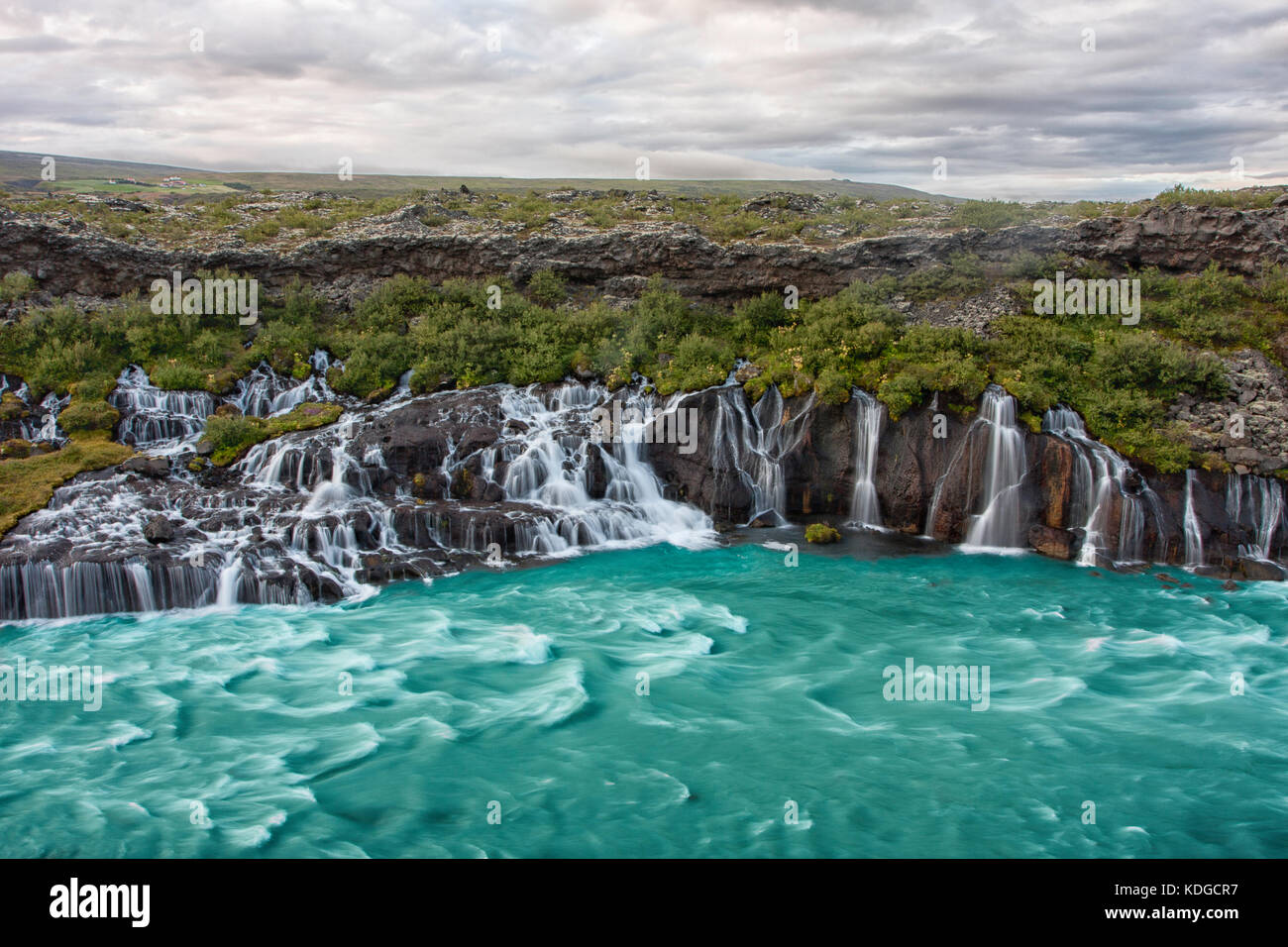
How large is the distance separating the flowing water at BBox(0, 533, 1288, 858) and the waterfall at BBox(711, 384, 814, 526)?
4124mm

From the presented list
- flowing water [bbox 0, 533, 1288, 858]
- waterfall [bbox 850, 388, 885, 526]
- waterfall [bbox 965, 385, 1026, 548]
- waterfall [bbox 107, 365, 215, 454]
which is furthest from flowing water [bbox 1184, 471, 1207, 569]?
waterfall [bbox 107, 365, 215, 454]

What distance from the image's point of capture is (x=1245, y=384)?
2261 centimetres

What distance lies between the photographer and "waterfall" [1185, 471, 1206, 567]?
2047 centimetres

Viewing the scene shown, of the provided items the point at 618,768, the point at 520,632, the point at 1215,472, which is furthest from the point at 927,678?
the point at 1215,472

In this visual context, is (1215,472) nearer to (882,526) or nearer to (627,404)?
(882,526)

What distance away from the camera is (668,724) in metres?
14.0

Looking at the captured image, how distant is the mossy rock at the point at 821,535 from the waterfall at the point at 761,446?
55.8 inches

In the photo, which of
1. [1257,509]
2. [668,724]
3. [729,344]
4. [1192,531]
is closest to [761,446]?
[729,344]

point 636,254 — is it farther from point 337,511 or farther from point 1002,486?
point 1002,486

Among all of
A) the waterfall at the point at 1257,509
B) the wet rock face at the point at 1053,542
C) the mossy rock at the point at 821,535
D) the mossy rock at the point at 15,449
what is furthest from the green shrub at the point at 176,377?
the waterfall at the point at 1257,509

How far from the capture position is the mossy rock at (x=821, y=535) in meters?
22.2

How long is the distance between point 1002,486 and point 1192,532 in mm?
4415

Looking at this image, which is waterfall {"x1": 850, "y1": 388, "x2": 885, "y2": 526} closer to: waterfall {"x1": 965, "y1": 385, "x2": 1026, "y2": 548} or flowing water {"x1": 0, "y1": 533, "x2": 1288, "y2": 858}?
waterfall {"x1": 965, "y1": 385, "x2": 1026, "y2": 548}

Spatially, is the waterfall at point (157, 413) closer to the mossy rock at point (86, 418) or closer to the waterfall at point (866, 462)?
the mossy rock at point (86, 418)
